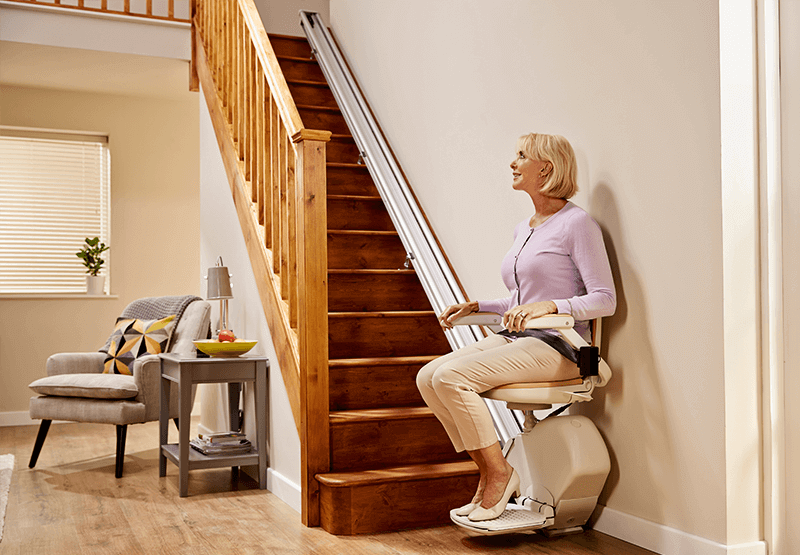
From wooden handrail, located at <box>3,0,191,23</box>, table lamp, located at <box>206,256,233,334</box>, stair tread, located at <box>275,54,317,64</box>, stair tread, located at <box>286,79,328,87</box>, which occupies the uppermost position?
wooden handrail, located at <box>3,0,191,23</box>

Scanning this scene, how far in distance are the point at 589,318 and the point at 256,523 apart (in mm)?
1417

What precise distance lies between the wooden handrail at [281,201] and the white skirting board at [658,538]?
1004mm

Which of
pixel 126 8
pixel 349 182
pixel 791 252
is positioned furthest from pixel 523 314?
pixel 126 8

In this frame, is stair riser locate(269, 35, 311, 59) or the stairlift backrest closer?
the stairlift backrest

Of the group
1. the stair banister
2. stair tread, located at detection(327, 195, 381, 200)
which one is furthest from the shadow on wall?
stair tread, located at detection(327, 195, 381, 200)

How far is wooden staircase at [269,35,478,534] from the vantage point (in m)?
2.71

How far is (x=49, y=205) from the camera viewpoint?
614cm

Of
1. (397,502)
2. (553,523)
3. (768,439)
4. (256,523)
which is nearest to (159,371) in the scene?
(256,523)

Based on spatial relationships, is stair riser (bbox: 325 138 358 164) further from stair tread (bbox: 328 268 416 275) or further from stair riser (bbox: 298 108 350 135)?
stair tread (bbox: 328 268 416 275)

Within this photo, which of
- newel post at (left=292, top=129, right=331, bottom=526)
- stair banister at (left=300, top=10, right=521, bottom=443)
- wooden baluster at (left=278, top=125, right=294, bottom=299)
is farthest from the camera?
stair banister at (left=300, top=10, right=521, bottom=443)

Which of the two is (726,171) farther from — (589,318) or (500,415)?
(500,415)

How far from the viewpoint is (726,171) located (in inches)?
86.9

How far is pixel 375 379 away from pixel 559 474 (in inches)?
39.2

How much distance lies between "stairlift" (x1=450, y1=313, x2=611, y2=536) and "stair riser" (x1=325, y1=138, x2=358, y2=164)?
7.63 ft
